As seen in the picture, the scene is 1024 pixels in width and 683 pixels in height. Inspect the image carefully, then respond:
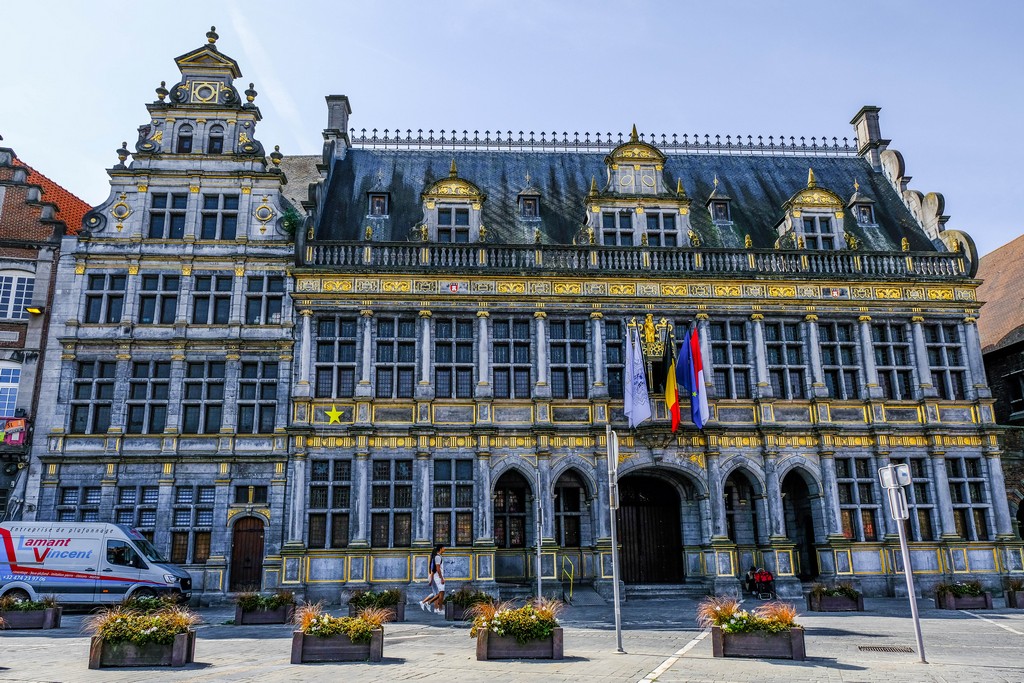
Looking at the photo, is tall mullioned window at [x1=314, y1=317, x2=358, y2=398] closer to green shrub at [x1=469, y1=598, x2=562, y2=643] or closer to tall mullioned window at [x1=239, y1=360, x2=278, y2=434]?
tall mullioned window at [x1=239, y1=360, x2=278, y2=434]

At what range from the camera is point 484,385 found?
28.7m

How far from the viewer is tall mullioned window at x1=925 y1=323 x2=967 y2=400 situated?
100 feet

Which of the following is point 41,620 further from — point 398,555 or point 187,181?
point 187,181

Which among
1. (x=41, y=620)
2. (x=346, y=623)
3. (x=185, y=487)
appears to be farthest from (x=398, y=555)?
(x=346, y=623)

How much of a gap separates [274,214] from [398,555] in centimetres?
1391

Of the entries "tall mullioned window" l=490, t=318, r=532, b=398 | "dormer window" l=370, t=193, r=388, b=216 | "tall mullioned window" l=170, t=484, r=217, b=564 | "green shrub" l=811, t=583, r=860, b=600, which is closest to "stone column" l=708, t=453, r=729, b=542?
"green shrub" l=811, t=583, r=860, b=600

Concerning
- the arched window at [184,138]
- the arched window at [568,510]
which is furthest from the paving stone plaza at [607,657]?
the arched window at [184,138]

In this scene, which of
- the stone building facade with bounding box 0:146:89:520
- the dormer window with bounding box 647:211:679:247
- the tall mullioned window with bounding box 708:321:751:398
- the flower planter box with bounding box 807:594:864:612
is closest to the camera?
the flower planter box with bounding box 807:594:864:612

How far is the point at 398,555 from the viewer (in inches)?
1064

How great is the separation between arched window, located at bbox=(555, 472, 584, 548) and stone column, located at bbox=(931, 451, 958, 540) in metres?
13.0

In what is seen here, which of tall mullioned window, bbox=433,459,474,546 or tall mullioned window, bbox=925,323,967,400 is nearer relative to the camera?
tall mullioned window, bbox=433,459,474,546

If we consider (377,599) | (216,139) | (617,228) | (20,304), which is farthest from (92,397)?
(617,228)

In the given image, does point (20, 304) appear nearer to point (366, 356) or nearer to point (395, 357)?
point (366, 356)

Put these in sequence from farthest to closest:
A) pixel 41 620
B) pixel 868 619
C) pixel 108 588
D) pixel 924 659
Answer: pixel 108 588 → pixel 868 619 → pixel 41 620 → pixel 924 659
